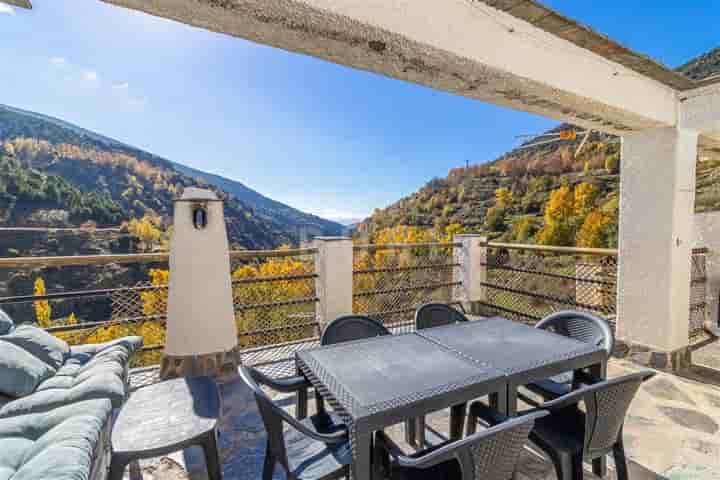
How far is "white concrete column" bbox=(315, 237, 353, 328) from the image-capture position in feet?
12.6

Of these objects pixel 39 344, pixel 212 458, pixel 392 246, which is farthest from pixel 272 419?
pixel 392 246

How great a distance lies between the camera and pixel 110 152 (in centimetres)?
2072

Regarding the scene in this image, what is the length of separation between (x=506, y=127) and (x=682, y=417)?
28.0m

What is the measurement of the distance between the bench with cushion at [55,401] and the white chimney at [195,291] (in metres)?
0.48

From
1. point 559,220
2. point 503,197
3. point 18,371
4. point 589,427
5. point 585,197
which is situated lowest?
point 589,427

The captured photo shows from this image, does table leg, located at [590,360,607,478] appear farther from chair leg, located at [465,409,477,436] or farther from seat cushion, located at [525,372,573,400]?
chair leg, located at [465,409,477,436]

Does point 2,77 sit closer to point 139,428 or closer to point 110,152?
point 110,152

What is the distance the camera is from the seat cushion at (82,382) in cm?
173

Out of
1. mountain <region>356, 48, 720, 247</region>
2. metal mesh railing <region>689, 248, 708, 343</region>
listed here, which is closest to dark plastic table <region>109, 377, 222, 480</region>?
metal mesh railing <region>689, 248, 708, 343</region>

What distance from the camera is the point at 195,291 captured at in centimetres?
306

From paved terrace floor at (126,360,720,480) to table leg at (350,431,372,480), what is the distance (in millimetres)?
842

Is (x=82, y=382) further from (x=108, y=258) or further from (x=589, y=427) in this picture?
(x=589, y=427)

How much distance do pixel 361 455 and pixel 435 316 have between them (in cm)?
164

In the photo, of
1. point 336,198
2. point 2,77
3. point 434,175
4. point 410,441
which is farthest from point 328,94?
point 336,198
